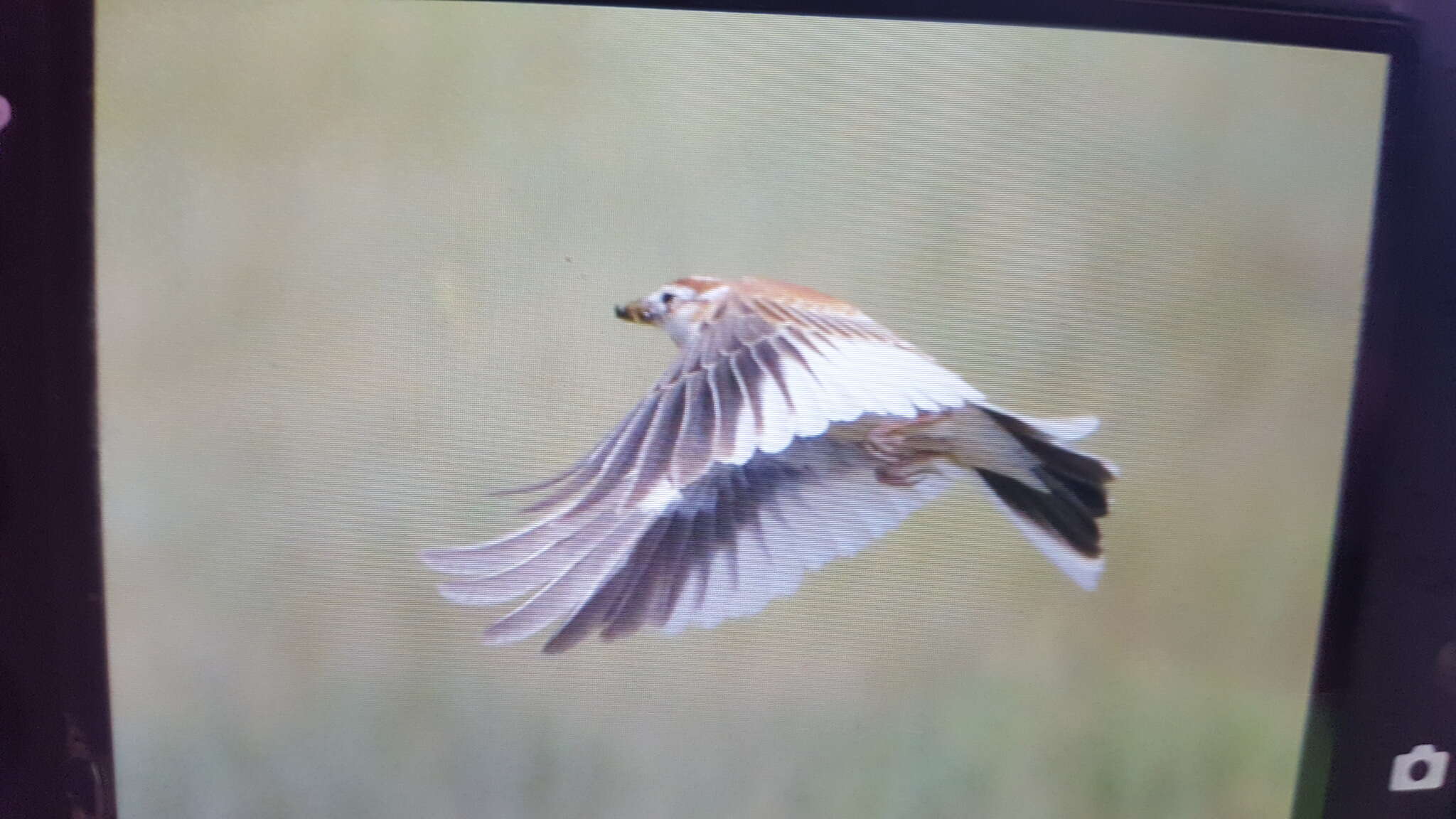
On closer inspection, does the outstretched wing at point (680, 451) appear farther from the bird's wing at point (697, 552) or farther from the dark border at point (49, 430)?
the dark border at point (49, 430)

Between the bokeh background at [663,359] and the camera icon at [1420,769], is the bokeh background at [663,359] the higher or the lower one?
the higher one

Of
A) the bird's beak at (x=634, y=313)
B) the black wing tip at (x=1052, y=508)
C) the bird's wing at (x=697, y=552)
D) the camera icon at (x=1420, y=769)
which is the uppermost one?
the bird's beak at (x=634, y=313)

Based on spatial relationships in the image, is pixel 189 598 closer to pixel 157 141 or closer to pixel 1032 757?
pixel 157 141

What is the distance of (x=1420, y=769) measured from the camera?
95 cm

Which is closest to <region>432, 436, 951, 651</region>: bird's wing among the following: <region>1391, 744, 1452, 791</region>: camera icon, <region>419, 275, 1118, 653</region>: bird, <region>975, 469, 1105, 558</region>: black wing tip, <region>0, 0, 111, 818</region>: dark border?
<region>419, 275, 1118, 653</region>: bird

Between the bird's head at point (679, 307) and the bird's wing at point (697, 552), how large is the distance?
0.46 ft

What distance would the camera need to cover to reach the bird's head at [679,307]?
2.57 ft

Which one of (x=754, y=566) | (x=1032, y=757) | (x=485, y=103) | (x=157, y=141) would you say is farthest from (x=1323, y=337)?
(x=157, y=141)

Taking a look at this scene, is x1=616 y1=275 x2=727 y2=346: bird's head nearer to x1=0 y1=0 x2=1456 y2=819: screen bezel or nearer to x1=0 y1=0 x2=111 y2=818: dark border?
x1=0 y1=0 x2=1456 y2=819: screen bezel

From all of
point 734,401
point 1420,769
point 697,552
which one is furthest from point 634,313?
point 1420,769

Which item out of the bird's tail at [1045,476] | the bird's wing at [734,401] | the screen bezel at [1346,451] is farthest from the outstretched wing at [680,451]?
the screen bezel at [1346,451]

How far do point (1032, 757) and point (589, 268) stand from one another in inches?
27.6

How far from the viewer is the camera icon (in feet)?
3.10

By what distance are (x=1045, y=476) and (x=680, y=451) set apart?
0.38 metres
